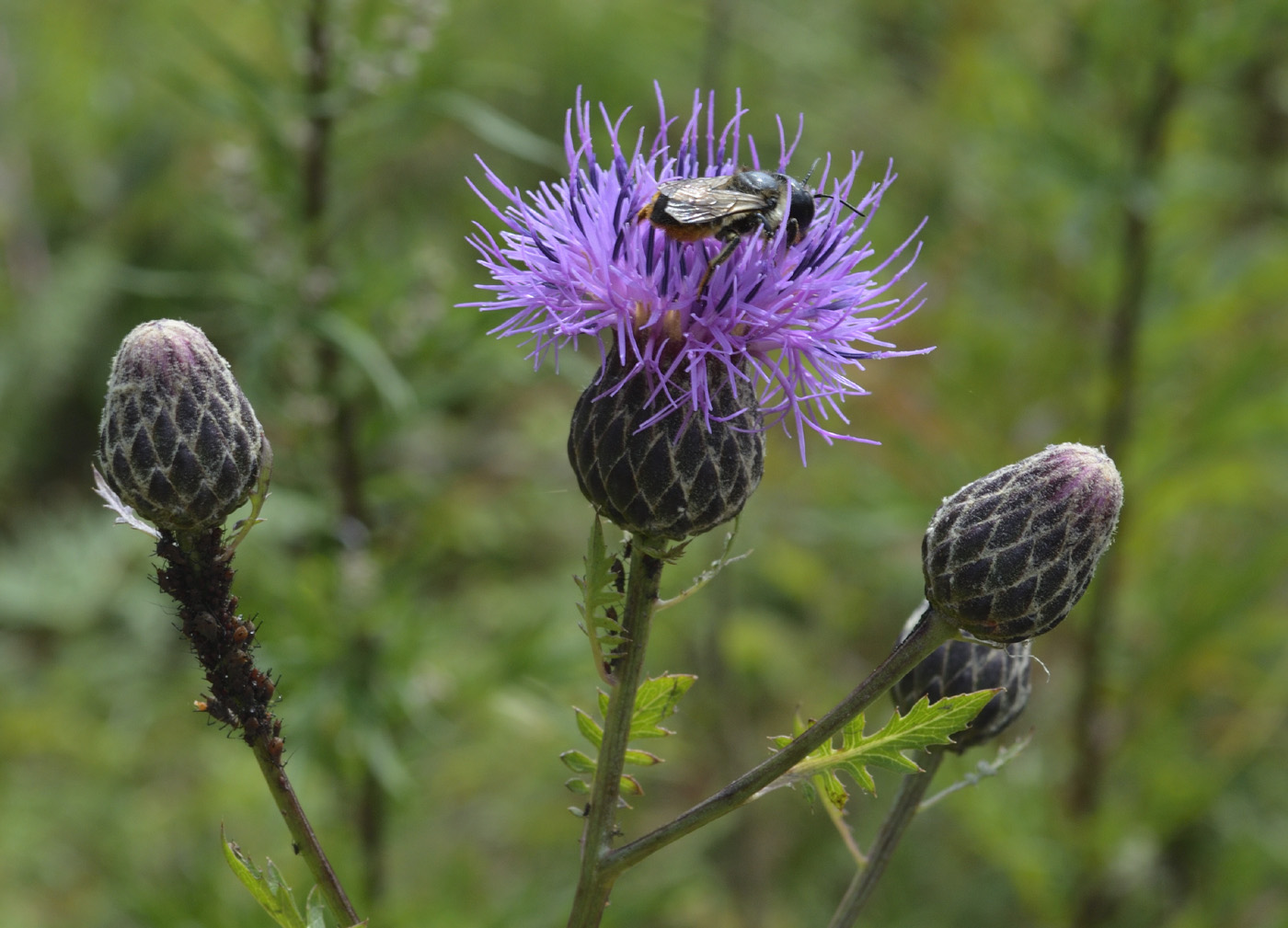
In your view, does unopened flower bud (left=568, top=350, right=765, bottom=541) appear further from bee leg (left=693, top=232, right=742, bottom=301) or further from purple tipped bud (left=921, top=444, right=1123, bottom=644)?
purple tipped bud (left=921, top=444, right=1123, bottom=644)

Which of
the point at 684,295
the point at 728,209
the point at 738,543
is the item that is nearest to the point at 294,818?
the point at 684,295

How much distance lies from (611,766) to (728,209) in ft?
3.47

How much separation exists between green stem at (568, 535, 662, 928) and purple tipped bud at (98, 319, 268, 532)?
0.73 m

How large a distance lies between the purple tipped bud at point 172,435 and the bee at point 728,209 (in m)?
0.87

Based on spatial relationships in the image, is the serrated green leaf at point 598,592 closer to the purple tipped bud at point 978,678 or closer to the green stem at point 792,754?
the green stem at point 792,754

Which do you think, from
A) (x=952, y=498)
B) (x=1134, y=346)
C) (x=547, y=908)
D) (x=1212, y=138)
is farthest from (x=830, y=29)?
(x=952, y=498)

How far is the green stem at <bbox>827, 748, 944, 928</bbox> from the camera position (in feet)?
7.57

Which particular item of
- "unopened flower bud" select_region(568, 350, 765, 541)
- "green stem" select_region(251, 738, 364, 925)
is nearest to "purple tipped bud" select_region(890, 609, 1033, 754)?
"unopened flower bud" select_region(568, 350, 765, 541)

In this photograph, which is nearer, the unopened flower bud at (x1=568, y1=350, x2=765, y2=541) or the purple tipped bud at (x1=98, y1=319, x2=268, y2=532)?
the purple tipped bud at (x1=98, y1=319, x2=268, y2=532)

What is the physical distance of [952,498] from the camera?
2.13 m

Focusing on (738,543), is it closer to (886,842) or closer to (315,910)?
(886,842)

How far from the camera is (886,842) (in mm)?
2410

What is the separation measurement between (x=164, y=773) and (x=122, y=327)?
13.1ft

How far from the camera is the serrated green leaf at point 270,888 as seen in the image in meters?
1.86
